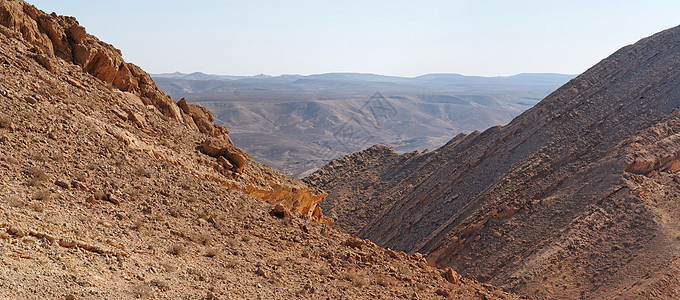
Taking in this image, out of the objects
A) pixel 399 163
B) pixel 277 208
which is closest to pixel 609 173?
pixel 277 208

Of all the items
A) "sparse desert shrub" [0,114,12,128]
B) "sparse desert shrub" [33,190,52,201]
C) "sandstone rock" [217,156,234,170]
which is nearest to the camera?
"sparse desert shrub" [33,190,52,201]

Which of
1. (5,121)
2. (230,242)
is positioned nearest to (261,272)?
(230,242)

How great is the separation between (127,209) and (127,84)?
6494 millimetres

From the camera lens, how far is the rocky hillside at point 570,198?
1708 centimetres

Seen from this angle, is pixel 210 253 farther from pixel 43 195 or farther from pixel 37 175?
pixel 37 175

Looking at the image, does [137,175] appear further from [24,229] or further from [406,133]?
[406,133]

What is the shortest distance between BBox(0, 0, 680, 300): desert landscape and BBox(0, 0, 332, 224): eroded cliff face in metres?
0.05

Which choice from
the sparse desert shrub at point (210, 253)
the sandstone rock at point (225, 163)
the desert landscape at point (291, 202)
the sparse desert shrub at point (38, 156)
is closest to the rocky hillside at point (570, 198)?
the desert landscape at point (291, 202)

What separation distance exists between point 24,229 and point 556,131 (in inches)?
884

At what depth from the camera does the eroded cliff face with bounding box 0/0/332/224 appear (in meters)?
12.3

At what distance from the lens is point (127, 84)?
1434 centimetres

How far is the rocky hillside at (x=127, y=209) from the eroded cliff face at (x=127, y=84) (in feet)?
0.14

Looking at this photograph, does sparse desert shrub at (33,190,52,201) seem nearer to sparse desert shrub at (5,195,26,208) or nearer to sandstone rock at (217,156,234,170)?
sparse desert shrub at (5,195,26,208)

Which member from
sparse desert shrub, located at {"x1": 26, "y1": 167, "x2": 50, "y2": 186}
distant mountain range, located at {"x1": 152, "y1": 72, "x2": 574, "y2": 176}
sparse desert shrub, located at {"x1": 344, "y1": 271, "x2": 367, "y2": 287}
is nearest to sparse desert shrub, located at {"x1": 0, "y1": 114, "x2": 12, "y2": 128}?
sparse desert shrub, located at {"x1": 26, "y1": 167, "x2": 50, "y2": 186}
